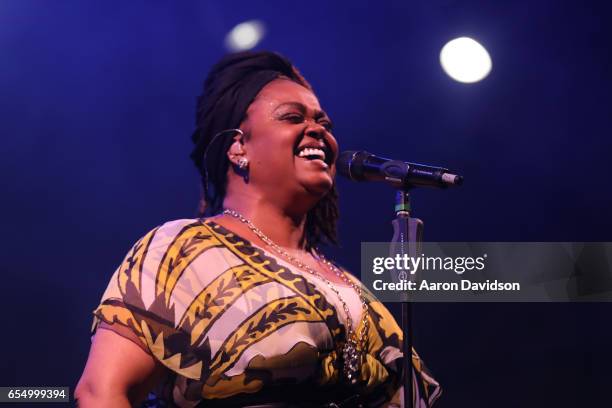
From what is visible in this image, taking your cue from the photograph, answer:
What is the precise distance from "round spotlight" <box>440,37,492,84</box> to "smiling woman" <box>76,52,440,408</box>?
0.83m

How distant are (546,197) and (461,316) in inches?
20.8

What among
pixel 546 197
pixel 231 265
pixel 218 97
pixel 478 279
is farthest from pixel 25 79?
pixel 546 197

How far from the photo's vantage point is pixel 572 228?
10.1ft

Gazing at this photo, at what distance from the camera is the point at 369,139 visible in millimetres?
Result: 3037

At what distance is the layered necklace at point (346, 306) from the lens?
203cm

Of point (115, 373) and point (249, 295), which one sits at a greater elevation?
point (249, 295)

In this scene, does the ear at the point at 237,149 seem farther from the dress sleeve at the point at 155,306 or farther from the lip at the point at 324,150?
the dress sleeve at the point at 155,306

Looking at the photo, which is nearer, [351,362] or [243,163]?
[351,362]

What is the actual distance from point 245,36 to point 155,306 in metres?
1.18

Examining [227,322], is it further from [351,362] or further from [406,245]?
[406,245]

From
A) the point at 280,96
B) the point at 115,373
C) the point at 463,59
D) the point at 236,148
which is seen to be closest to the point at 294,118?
the point at 280,96

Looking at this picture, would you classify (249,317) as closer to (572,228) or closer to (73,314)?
(73,314)

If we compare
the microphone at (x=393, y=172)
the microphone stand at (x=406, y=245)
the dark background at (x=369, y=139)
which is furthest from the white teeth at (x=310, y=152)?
the dark background at (x=369, y=139)

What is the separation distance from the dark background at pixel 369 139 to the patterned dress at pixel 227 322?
624 millimetres
